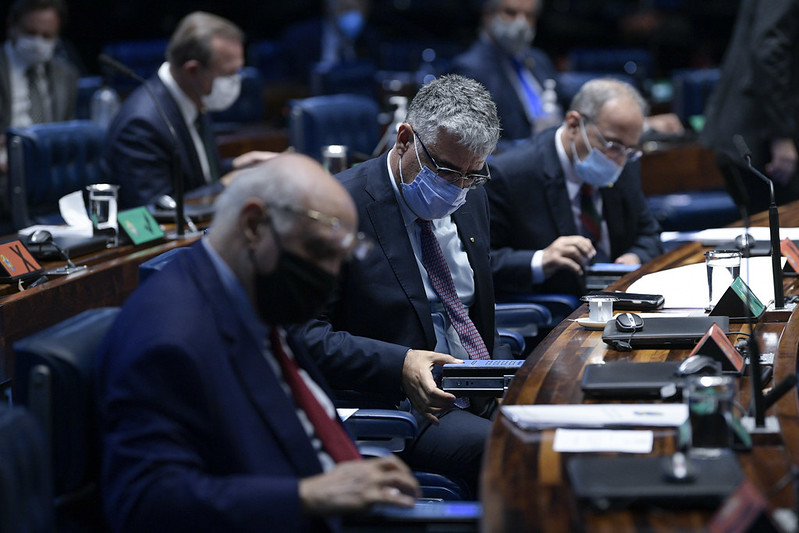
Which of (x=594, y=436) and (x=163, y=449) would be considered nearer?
(x=163, y=449)

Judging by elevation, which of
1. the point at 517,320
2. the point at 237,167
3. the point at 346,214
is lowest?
the point at 517,320

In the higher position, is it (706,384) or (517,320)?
(706,384)

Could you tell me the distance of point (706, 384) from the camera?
5.53 ft

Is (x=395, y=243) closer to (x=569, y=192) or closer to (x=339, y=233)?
(x=339, y=233)

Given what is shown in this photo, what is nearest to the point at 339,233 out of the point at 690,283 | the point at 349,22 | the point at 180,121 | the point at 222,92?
the point at 690,283

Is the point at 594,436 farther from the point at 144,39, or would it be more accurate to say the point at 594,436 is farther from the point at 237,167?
the point at 144,39

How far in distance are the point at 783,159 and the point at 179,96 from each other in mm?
2454

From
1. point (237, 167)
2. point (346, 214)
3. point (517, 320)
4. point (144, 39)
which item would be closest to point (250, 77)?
point (237, 167)

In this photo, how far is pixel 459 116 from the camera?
243 cm

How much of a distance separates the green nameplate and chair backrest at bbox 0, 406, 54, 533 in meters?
1.69

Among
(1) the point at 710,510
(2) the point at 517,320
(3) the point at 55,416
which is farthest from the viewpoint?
(2) the point at 517,320

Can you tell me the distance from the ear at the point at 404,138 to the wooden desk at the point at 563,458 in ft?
1.89

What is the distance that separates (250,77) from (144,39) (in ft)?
11.3

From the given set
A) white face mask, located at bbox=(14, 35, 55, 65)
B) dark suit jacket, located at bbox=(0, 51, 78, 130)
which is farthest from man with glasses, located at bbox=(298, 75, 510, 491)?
dark suit jacket, located at bbox=(0, 51, 78, 130)
